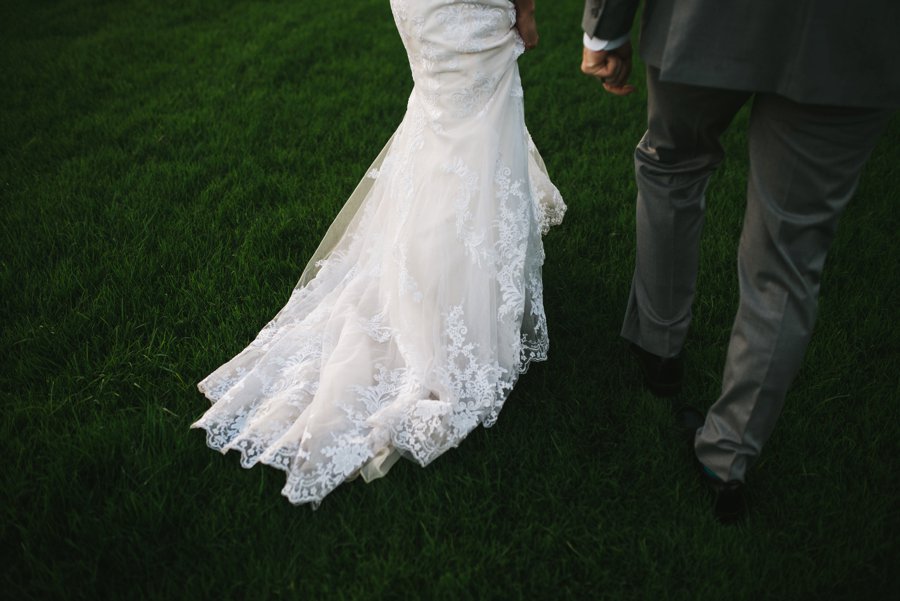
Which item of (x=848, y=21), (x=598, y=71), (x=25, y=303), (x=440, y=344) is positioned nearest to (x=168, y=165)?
(x=25, y=303)

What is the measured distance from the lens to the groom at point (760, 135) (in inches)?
57.1

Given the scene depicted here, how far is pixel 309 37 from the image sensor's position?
17.9 ft

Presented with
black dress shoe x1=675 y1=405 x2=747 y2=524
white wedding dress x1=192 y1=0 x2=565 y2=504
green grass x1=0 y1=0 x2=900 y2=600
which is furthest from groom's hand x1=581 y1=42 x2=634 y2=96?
black dress shoe x1=675 y1=405 x2=747 y2=524

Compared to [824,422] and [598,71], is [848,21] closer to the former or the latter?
[598,71]

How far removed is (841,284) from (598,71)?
169 centimetres

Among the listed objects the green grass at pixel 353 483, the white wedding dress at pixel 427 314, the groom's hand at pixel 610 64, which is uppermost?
the groom's hand at pixel 610 64

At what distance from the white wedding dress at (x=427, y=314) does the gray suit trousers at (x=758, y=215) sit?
1.61ft

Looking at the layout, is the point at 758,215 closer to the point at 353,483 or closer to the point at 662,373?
the point at 662,373

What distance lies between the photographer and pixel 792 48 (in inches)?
59.1

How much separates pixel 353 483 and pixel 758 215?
1.40 m

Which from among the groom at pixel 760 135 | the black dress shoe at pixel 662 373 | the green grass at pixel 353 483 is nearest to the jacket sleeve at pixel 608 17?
the groom at pixel 760 135

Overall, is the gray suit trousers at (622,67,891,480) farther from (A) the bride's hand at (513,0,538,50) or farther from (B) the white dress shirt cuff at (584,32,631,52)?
(A) the bride's hand at (513,0,538,50)

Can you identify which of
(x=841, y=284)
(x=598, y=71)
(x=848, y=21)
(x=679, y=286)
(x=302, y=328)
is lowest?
(x=841, y=284)

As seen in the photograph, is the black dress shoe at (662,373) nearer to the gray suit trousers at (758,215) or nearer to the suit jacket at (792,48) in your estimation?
the gray suit trousers at (758,215)
